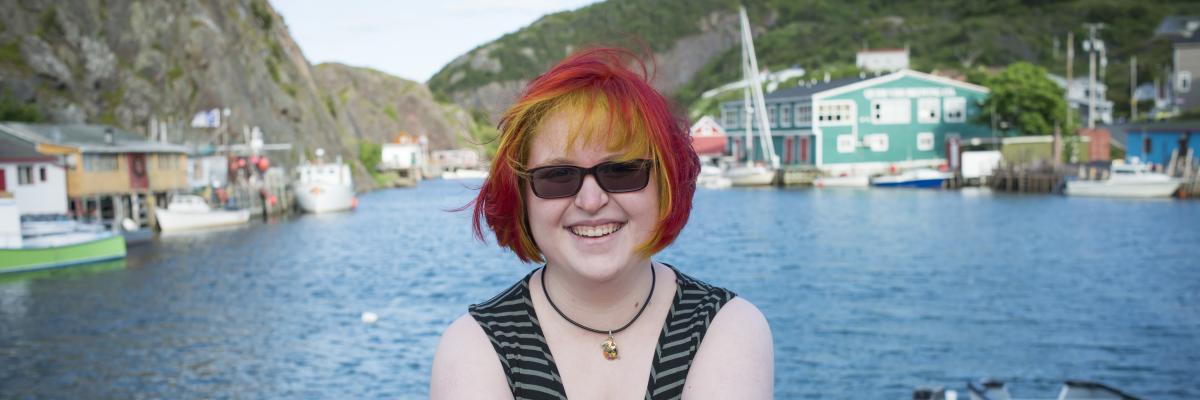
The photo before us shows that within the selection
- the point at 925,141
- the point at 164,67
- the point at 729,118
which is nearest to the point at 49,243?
the point at 164,67

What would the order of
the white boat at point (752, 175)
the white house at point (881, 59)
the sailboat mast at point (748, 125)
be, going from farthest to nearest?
the white house at point (881, 59) → the sailboat mast at point (748, 125) → the white boat at point (752, 175)

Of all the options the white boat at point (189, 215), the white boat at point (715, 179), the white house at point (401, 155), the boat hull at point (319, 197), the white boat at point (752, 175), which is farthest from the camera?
the white house at point (401, 155)

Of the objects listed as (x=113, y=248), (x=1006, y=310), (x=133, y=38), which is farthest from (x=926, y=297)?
(x=133, y=38)

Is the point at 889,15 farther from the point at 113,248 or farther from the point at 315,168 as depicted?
the point at 113,248

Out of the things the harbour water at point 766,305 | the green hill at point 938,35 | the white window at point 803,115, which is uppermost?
the green hill at point 938,35

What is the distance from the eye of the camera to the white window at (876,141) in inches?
3236

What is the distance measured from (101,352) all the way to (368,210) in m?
54.7

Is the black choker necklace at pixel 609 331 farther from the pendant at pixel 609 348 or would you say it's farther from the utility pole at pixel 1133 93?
the utility pole at pixel 1133 93

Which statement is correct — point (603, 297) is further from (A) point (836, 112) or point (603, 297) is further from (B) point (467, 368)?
(A) point (836, 112)

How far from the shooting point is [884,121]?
268 feet

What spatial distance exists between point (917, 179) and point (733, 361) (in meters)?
78.7

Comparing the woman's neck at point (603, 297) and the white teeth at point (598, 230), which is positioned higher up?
the white teeth at point (598, 230)

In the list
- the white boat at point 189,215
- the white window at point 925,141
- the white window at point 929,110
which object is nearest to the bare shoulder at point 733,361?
the white boat at point 189,215

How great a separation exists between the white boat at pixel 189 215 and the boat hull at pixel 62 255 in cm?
1367
